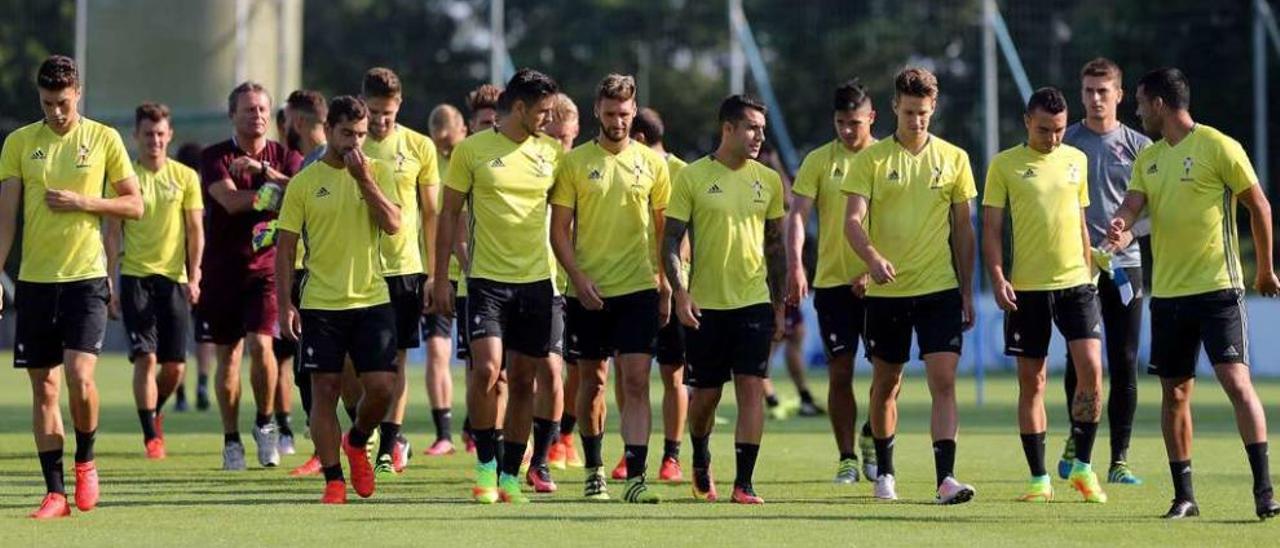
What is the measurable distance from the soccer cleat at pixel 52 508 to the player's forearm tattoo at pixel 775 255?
362 centimetres

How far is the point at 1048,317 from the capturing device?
12.4 m

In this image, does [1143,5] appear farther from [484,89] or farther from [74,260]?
[74,260]

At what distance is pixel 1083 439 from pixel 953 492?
3.85ft

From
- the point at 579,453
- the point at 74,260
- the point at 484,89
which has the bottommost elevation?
the point at 579,453

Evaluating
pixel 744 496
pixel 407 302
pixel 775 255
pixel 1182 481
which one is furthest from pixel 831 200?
pixel 1182 481

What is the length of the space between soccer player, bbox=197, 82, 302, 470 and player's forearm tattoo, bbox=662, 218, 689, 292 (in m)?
3.16

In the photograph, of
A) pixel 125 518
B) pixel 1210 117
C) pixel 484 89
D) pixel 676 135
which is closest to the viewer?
pixel 125 518

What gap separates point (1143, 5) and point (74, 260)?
1267 inches

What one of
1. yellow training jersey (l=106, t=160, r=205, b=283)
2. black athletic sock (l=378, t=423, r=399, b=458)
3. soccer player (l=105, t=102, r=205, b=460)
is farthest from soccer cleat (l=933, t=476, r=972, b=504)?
yellow training jersey (l=106, t=160, r=205, b=283)

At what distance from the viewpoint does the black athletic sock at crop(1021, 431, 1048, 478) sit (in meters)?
12.2

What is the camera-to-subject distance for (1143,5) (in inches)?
1619

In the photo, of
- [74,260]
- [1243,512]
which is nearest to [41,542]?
[74,260]

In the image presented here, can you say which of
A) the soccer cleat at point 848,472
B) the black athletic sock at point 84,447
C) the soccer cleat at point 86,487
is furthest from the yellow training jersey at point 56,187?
the soccer cleat at point 848,472

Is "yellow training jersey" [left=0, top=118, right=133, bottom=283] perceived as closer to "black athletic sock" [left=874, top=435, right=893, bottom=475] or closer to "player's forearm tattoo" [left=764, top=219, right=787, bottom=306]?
"player's forearm tattoo" [left=764, top=219, right=787, bottom=306]
